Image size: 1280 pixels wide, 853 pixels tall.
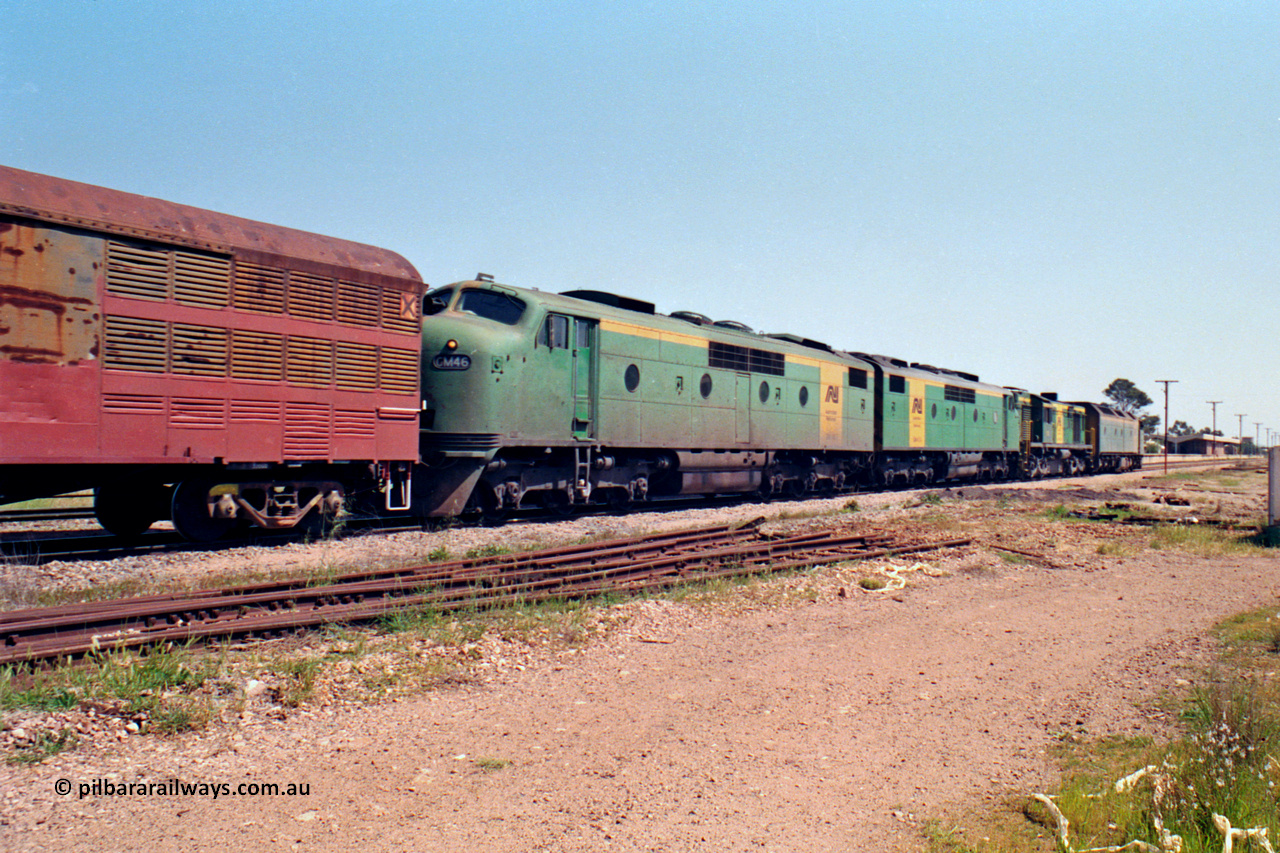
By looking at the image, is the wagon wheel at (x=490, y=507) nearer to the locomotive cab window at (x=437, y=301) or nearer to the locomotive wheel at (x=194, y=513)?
the locomotive cab window at (x=437, y=301)

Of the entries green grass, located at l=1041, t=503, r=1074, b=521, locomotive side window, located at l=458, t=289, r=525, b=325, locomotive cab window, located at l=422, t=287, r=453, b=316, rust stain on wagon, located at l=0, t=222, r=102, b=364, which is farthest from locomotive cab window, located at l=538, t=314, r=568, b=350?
green grass, located at l=1041, t=503, r=1074, b=521

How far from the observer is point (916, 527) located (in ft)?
49.3

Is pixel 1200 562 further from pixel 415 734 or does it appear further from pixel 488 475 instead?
pixel 415 734

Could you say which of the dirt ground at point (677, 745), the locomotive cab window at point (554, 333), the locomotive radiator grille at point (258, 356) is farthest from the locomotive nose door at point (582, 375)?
the dirt ground at point (677, 745)

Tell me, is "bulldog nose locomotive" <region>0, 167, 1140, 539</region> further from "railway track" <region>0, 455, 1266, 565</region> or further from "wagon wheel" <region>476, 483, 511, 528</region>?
"railway track" <region>0, 455, 1266, 565</region>

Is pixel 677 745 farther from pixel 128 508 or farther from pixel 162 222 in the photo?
pixel 128 508

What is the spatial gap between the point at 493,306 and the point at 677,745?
1022 centimetres

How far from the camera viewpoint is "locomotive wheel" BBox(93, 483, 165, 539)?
10.3m

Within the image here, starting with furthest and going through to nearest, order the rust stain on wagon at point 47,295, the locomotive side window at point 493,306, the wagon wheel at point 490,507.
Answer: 1. the locomotive side window at point 493,306
2. the wagon wheel at point 490,507
3. the rust stain on wagon at point 47,295

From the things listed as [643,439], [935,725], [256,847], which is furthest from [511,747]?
[643,439]

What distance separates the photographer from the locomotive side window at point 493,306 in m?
13.5

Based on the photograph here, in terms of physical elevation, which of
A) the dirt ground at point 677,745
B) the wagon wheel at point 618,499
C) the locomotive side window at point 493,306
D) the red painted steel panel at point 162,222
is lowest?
the dirt ground at point 677,745

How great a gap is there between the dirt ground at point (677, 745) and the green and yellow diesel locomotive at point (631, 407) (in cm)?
586

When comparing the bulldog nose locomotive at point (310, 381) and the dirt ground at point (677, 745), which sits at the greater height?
the bulldog nose locomotive at point (310, 381)
